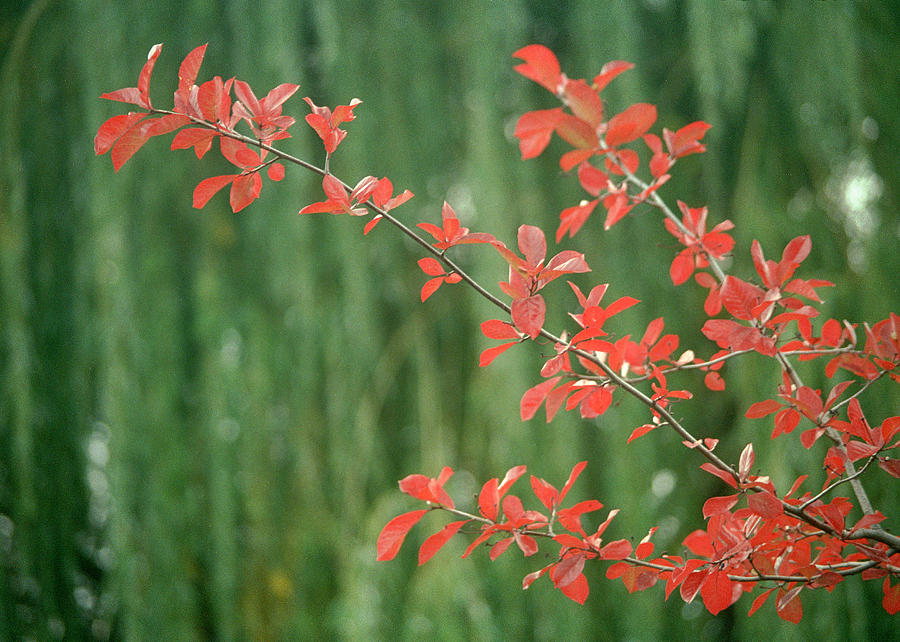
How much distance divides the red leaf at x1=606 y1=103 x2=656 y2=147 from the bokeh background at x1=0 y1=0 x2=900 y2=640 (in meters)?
0.83

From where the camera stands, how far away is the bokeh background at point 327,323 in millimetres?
1284

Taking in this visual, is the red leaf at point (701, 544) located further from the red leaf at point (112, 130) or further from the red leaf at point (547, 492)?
the red leaf at point (112, 130)

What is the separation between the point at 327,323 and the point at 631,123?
1.04m

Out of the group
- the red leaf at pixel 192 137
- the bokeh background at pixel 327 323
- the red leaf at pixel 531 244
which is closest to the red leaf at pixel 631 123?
the red leaf at pixel 531 244

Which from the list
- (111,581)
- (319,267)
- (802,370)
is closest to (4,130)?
(319,267)

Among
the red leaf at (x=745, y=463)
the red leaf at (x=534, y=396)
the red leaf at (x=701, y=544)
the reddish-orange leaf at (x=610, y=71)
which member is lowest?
the red leaf at (x=701, y=544)

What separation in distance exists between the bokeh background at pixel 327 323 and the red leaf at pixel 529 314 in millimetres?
785

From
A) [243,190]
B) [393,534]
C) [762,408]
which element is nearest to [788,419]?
[762,408]

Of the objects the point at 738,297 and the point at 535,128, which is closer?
the point at 535,128

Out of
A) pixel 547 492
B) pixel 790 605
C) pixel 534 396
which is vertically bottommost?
pixel 790 605

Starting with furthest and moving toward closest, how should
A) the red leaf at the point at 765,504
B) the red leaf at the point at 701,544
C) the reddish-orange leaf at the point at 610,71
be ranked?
1. the red leaf at the point at 701,544
2. the red leaf at the point at 765,504
3. the reddish-orange leaf at the point at 610,71

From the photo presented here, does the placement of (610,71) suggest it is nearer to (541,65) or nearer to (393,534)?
(541,65)

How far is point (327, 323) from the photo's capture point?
4.69 ft

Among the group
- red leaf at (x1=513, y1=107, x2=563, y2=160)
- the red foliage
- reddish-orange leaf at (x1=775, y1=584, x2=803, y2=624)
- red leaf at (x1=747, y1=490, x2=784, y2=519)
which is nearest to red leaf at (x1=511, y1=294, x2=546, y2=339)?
the red foliage
